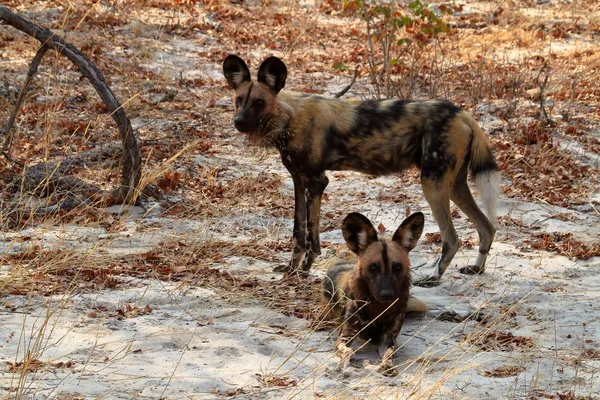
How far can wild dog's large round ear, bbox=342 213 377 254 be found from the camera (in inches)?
151

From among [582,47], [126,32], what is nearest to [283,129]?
[126,32]

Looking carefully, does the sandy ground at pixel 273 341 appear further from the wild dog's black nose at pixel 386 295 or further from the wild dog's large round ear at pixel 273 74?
the wild dog's large round ear at pixel 273 74

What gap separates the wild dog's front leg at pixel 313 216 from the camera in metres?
4.78

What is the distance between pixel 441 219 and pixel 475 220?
26 cm

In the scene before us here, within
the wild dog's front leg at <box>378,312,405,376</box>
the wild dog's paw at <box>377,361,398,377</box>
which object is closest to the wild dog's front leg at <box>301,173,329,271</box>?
the wild dog's front leg at <box>378,312,405,376</box>

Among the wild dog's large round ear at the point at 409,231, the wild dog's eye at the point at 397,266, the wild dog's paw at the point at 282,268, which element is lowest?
the wild dog's paw at the point at 282,268

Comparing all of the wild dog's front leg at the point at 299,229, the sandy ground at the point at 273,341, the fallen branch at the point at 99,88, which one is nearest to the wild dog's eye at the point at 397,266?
the sandy ground at the point at 273,341

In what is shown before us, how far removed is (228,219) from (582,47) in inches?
212

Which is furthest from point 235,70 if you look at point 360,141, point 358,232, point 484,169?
point 484,169

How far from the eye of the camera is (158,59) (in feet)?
28.3

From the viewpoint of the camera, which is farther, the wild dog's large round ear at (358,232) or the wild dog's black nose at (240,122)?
the wild dog's black nose at (240,122)

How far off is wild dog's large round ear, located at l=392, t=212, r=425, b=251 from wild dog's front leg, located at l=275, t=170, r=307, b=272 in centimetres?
93

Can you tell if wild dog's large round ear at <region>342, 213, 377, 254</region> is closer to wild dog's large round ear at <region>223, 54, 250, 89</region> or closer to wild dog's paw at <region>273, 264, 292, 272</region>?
wild dog's paw at <region>273, 264, 292, 272</region>

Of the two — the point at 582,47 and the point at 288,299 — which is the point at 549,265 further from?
the point at 582,47
